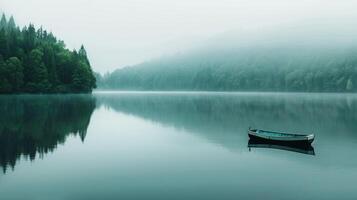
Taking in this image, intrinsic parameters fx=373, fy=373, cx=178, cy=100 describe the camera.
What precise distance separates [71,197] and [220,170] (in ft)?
48.1

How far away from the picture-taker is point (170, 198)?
26.3 meters

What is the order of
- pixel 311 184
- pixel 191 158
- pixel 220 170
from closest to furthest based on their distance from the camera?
pixel 311 184
pixel 220 170
pixel 191 158

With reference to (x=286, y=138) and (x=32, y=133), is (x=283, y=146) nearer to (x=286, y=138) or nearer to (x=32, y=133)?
(x=286, y=138)

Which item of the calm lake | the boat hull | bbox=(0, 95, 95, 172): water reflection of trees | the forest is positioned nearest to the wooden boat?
the boat hull

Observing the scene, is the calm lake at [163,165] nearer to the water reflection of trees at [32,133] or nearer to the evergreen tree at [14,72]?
the water reflection of trees at [32,133]

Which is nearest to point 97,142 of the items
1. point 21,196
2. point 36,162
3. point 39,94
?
point 36,162

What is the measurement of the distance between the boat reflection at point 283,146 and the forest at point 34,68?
12754 centimetres

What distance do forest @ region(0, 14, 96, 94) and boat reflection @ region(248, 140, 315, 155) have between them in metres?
128

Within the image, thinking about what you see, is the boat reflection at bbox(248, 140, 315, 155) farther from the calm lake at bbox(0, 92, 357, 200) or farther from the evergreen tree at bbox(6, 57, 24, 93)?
the evergreen tree at bbox(6, 57, 24, 93)

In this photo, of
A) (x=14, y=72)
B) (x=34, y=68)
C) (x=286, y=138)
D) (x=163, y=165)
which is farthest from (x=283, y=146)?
(x=34, y=68)

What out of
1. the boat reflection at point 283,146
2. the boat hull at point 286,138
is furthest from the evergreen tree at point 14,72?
the boat hull at point 286,138

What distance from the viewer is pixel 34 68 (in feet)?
546

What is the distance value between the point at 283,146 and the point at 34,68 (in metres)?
142

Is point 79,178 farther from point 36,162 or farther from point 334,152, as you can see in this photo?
point 334,152
